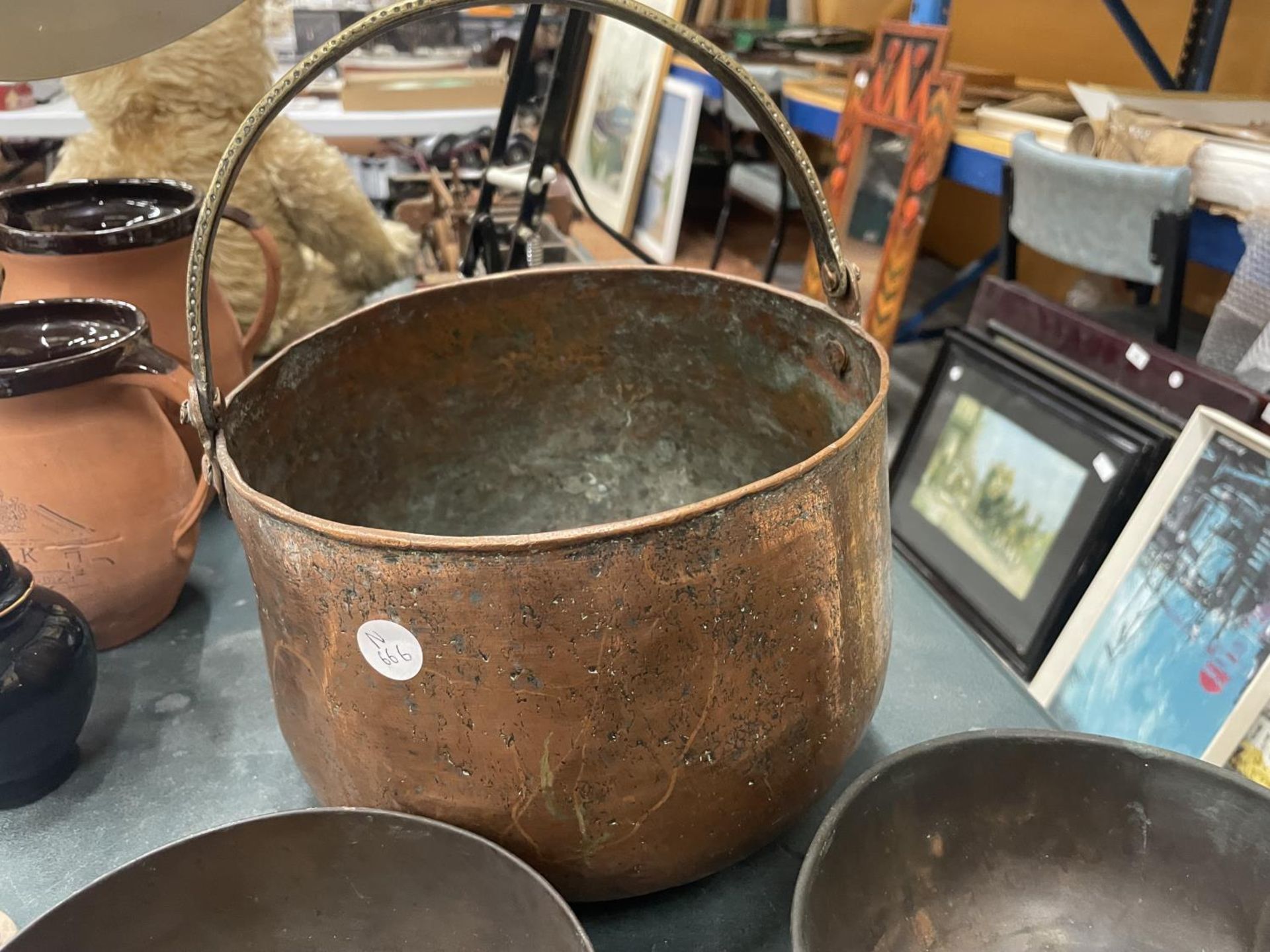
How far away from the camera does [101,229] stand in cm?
87

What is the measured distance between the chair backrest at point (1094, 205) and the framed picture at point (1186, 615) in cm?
26

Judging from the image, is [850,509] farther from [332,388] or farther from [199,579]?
[199,579]

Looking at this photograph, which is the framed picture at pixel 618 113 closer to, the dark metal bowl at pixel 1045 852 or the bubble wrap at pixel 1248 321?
the bubble wrap at pixel 1248 321

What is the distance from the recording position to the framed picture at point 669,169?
2.38 metres

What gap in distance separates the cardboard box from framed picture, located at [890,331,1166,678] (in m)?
1.33

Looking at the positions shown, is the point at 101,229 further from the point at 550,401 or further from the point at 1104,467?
the point at 1104,467

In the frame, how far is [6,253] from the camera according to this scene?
82 cm

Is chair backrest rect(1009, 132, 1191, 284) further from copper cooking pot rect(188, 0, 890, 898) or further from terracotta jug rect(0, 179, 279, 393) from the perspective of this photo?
terracotta jug rect(0, 179, 279, 393)

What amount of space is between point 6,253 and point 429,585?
2.16ft

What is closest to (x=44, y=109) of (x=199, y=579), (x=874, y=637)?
(x=199, y=579)

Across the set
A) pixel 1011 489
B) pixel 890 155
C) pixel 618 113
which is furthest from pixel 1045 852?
pixel 618 113

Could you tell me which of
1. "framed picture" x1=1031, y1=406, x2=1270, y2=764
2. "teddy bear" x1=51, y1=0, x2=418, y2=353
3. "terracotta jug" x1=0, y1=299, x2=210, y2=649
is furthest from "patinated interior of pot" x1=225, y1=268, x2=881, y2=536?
"framed picture" x1=1031, y1=406, x2=1270, y2=764

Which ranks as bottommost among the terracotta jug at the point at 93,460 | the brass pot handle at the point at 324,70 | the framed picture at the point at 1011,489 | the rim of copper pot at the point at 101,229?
the framed picture at the point at 1011,489

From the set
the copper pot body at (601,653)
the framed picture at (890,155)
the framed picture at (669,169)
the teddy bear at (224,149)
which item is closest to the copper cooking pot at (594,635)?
the copper pot body at (601,653)
